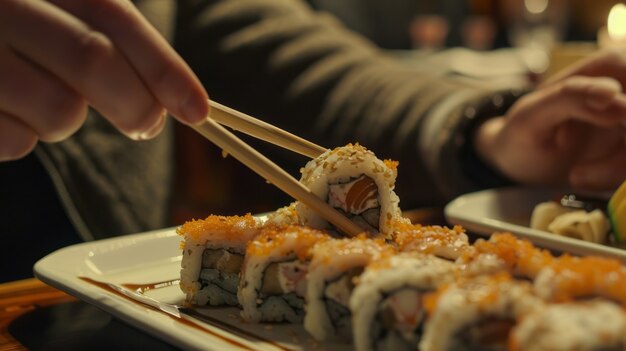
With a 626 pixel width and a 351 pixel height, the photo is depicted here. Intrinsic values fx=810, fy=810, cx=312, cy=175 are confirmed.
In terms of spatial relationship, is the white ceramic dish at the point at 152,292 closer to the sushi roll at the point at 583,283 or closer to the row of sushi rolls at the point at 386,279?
the row of sushi rolls at the point at 386,279

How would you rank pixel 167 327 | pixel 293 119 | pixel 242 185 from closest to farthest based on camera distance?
pixel 167 327
pixel 293 119
pixel 242 185

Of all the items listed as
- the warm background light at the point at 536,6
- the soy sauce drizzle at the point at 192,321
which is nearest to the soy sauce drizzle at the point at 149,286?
the soy sauce drizzle at the point at 192,321

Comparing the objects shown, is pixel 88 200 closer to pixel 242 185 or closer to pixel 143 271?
pixel 143 271

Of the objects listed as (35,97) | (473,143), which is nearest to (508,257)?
(35,97)

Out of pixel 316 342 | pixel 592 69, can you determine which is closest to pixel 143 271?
pixel 316 342

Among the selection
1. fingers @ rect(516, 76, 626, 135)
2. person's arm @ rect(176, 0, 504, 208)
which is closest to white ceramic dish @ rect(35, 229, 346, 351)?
fingers @ rect(516, 76, 626, 135)

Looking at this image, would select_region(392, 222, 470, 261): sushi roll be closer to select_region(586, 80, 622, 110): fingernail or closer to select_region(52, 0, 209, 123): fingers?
select_region(52, 0, 209, 123): fingers

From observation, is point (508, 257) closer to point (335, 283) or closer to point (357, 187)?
point (335, 283)

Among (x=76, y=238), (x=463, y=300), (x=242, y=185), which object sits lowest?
(x=242, y=185)
